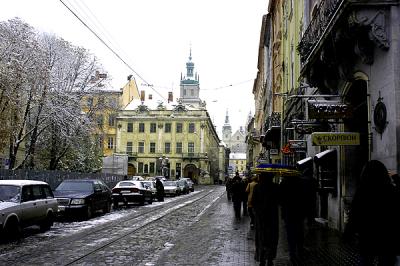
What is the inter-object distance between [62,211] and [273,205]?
12.7m

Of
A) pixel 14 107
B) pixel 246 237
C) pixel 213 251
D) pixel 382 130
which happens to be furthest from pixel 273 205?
pixel 14 107

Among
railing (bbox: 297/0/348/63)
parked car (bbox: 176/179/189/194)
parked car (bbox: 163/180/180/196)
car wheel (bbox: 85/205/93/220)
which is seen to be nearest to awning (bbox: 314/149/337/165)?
railing (bbox: 297/0/348/63)

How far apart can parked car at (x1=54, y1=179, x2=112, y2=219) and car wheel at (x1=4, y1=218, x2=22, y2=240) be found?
6027 mm

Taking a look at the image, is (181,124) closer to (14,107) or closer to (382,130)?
(14,107)

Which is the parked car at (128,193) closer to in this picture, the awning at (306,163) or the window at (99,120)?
the awning at (306,163)

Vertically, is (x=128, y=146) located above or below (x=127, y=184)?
above

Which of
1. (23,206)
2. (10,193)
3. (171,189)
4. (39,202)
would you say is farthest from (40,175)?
(171,189)

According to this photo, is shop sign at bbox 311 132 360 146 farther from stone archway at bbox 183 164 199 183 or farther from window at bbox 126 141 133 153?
window at bbox 126 141 133 153

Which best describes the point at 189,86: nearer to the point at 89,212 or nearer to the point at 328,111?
the point at 89,212

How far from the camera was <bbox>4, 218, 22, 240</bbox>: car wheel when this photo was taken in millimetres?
13336

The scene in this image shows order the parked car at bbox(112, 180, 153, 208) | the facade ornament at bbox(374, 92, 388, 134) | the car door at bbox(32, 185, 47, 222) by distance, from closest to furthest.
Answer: the facade ornament at bbox(374, 92, 388, 134)
the car door at bbox(32, 185, 47, 222)
the parked car at bbox(112, 180, 153, 208)

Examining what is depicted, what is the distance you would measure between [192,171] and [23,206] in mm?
93182

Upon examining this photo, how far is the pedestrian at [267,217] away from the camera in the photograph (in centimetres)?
920

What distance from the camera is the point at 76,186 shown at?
21.9 metres
